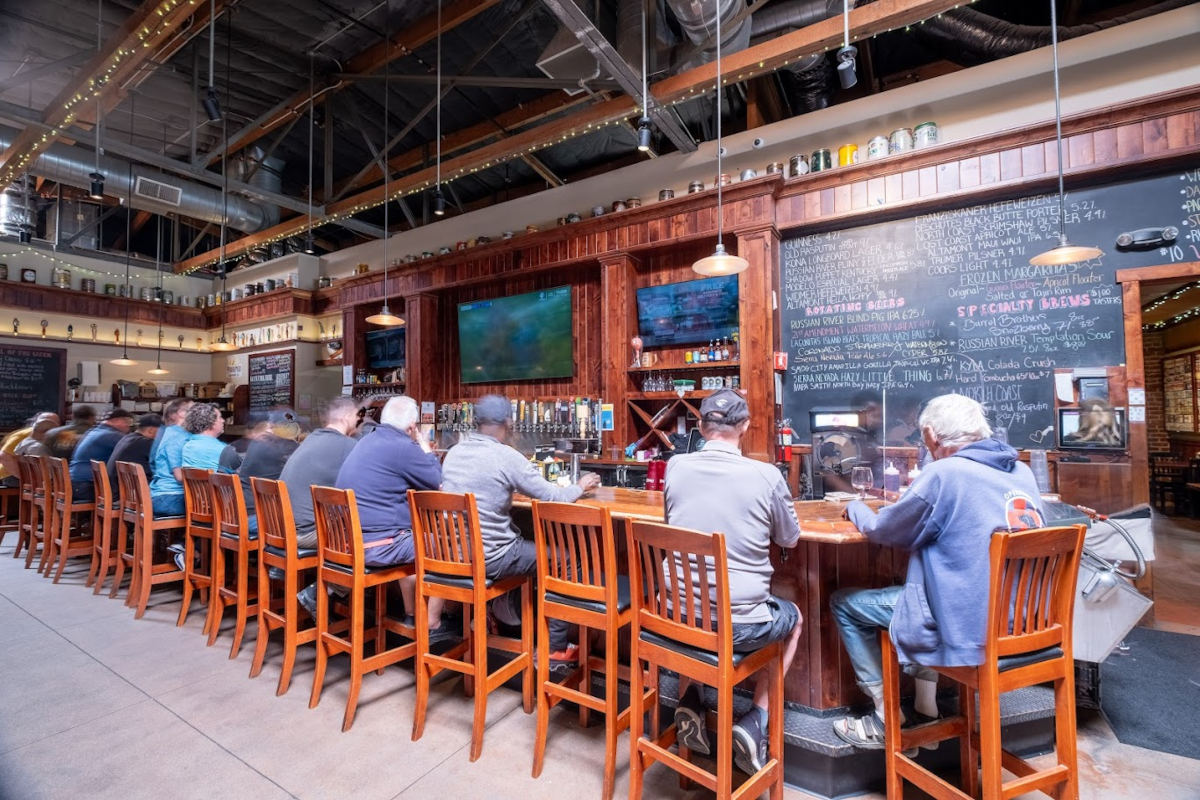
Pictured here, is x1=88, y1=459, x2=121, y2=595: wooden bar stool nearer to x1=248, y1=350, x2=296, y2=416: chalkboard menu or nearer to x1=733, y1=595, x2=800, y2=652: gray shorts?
x1=248, y1=350, x2=296, y2=416: chalkboard menu

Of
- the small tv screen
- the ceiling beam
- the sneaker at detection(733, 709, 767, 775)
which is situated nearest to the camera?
the sneaker at detection(733, 709, 767, 775)

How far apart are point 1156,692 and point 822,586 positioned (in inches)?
82.3

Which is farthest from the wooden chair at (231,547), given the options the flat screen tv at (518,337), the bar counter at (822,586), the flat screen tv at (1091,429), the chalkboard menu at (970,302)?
the flat screen tv at (1091,429)

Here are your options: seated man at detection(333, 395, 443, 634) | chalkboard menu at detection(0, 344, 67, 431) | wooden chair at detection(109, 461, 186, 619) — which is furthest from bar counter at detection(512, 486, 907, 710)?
chalkboard menu at detection(0, 344, 67, 431)

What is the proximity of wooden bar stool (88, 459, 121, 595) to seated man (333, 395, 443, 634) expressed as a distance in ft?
9.37

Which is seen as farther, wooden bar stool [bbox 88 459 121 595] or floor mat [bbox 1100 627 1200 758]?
wooden bar stool [bbox 88 459 121 595]

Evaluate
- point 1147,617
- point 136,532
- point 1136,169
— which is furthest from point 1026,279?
point 136,532

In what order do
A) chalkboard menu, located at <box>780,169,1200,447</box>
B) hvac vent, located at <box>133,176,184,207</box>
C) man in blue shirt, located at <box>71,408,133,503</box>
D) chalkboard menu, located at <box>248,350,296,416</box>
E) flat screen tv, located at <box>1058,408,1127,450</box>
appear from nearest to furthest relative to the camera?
1. flat screen tv, located at <box>1058,408,1127,450</box>
2. chalkboard menu, located at <box>780,169,1200,447</box>
3. man in blue shirt, located at <box>71,408,133,503</box>
4. hvac vent, located at <box>133,176,184,207</box>
5. chalkboard menu, located at <box>248,350,296,416</box>

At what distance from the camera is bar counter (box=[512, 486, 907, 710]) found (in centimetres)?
226

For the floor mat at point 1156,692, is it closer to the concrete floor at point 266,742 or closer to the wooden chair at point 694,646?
the concrete floor at point 266,742

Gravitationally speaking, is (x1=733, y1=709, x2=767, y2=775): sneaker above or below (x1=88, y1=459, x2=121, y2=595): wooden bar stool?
below

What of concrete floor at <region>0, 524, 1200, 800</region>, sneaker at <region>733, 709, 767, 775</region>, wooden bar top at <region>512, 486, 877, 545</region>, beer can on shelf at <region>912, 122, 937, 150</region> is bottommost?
concrete floor at <region>0, 524, 1200, 800</region>

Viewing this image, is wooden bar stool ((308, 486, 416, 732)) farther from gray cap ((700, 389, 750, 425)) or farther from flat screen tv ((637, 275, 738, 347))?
flat screen tv ((637, 275, 738, 347))

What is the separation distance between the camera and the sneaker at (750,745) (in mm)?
1971
